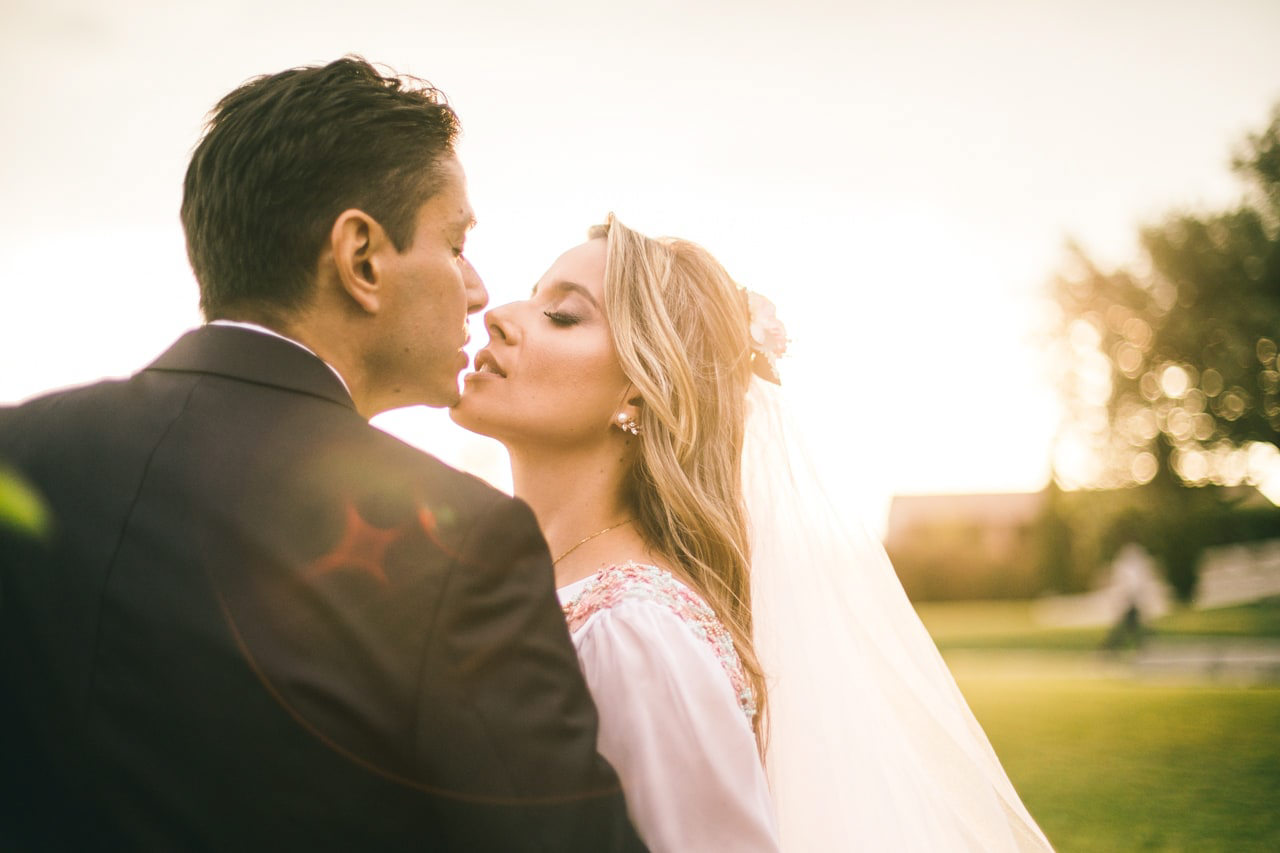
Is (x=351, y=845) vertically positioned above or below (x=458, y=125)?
below

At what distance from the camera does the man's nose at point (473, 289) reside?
250cm

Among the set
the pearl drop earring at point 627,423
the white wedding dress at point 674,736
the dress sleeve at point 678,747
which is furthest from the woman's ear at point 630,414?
the dress sleeve at point 678,747

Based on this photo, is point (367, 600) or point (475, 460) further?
point (475, 460)

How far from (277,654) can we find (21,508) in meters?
0.57

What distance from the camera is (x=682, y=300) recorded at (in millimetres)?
3680

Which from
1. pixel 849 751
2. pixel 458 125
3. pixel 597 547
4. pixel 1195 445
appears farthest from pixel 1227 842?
pixel 1195 445

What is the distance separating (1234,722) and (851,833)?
35.9ft

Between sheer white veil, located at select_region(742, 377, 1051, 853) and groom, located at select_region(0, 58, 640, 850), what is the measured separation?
193 centimetres

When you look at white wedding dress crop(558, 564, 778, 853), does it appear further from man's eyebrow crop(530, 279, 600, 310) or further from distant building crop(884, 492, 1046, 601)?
distant building crop(884, 492, 1046, 601)

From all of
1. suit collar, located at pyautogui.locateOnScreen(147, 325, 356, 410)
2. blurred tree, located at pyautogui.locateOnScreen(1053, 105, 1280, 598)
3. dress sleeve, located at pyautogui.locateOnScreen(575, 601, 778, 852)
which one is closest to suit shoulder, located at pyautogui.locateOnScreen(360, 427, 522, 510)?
suit collar, located at pyautogui.locateOnScreen(147, 325, 356, 410)

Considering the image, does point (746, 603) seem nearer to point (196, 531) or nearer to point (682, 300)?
point (682, 300)

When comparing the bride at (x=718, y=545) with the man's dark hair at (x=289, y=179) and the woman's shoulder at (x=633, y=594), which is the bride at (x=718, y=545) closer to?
the woman's shoulder at (x=633, y=594)

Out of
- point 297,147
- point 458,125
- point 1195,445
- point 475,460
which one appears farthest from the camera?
point 1195,445

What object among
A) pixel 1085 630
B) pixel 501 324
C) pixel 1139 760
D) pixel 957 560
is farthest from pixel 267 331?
pixel 957 560
